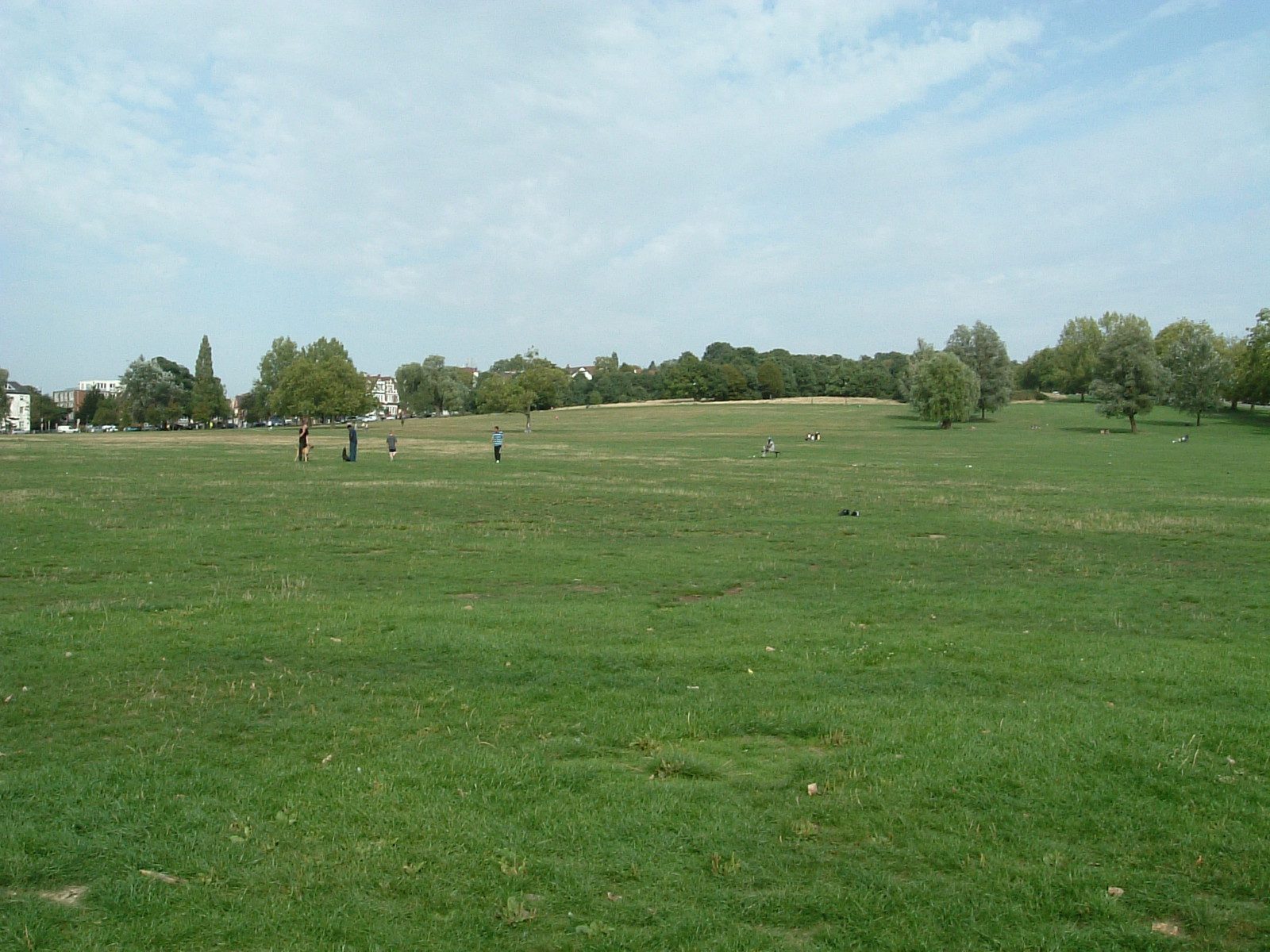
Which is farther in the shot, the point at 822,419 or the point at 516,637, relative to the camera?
the point at 822,419

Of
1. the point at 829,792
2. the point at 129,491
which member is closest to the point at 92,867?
the point at 829,792

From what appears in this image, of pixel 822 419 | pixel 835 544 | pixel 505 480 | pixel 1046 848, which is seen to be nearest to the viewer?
pixel 1046 848

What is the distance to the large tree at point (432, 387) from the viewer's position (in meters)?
188

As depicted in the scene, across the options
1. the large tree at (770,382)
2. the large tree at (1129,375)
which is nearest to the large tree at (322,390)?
the large tree at (770,382)

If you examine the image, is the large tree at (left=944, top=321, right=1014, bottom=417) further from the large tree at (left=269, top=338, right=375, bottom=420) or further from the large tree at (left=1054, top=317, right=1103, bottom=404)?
the large tree at (left=269, top=338, right=375, bottom=420)

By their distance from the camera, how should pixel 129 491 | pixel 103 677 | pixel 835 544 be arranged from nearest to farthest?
pixel 103 677
pixel 835 544
pixel 129 491

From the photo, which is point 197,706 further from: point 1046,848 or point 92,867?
point 1046,848

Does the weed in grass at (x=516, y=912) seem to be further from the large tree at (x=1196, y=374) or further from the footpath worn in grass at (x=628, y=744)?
the large tree at (x=1196, y=374)

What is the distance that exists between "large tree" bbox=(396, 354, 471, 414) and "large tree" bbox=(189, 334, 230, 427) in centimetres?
3703

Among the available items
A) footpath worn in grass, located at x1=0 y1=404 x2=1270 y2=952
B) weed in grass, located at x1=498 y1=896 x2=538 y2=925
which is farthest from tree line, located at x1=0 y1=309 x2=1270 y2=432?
weed in grass, located at x1=498 y1=896 x2=538 y2=925

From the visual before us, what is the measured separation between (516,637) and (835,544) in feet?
Answer: 36.4

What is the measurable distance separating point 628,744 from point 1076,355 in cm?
16886

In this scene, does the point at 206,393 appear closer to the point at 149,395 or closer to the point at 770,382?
the point at 149,395

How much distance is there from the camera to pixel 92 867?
5.72 m
